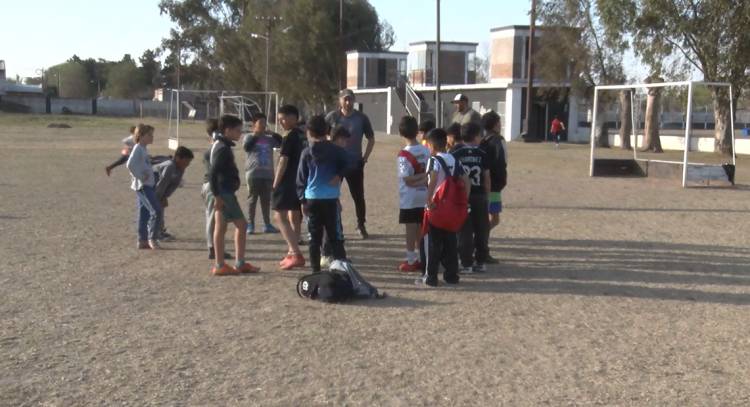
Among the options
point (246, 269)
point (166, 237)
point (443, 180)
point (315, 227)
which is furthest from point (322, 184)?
point (166, 237)

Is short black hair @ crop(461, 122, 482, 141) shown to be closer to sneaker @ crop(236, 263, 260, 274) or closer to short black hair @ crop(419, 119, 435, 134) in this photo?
short black hair @ crop(419, 119, 435, 134)

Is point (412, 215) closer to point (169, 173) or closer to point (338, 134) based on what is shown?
point (338, 134)

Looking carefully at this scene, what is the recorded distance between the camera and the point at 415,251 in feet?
26.2

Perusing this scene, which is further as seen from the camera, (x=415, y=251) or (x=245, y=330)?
(x=415, y=251)

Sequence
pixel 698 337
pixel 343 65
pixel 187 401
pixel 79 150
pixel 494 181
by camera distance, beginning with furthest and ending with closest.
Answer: pixel 343 65
pixel 79 150
pixel 494 181
pixel 698 337
pixel 187 401

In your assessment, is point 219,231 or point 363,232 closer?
point 219,231

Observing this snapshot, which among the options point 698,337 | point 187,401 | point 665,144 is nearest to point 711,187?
point 698,337

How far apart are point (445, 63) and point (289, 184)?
167 feet

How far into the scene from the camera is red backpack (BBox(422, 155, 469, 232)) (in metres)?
6.99

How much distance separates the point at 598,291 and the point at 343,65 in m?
57.3

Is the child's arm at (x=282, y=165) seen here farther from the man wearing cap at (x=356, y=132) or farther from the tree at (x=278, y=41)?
the tree at (x=278, y=41)

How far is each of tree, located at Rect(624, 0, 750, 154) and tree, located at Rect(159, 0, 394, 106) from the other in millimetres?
37140

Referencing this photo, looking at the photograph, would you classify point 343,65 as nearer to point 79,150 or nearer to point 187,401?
point 79,150

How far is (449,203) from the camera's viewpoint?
22.9 feet
